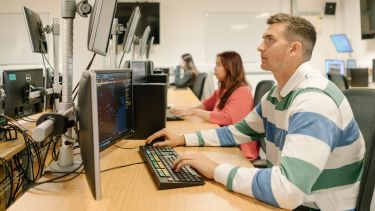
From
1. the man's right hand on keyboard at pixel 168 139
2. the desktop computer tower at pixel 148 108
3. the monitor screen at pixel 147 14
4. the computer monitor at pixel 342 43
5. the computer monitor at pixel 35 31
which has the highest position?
the monitor screen at pixel 147 14

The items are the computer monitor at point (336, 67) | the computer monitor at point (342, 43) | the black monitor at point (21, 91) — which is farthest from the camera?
the computer monitor at point (342, 43)

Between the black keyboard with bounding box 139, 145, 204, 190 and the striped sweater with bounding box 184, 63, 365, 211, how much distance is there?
91 millimetres

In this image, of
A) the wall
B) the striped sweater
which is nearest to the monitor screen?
the wall

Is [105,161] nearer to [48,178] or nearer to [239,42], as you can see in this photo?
[48,178]

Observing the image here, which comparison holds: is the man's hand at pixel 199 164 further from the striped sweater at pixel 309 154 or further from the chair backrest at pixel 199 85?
the chair backrest at pixel 199 85

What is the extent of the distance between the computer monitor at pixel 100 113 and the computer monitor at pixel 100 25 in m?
0.11

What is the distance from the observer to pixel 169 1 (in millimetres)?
6656

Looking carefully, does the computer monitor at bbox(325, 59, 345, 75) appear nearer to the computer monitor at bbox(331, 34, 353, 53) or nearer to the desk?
the computer monitor at bbox(331, 34, 353, 53)

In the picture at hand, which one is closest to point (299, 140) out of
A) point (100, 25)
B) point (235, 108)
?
point (100, 25)

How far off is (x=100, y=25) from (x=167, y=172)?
567 millimetres

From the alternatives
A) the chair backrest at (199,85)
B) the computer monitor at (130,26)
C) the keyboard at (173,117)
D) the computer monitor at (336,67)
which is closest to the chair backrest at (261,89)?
Answer: the keyboard at (173,117)

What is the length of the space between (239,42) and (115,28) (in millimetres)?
4753

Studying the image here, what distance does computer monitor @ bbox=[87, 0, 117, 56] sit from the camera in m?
1.19

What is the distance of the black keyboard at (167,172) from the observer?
41.8 inches
